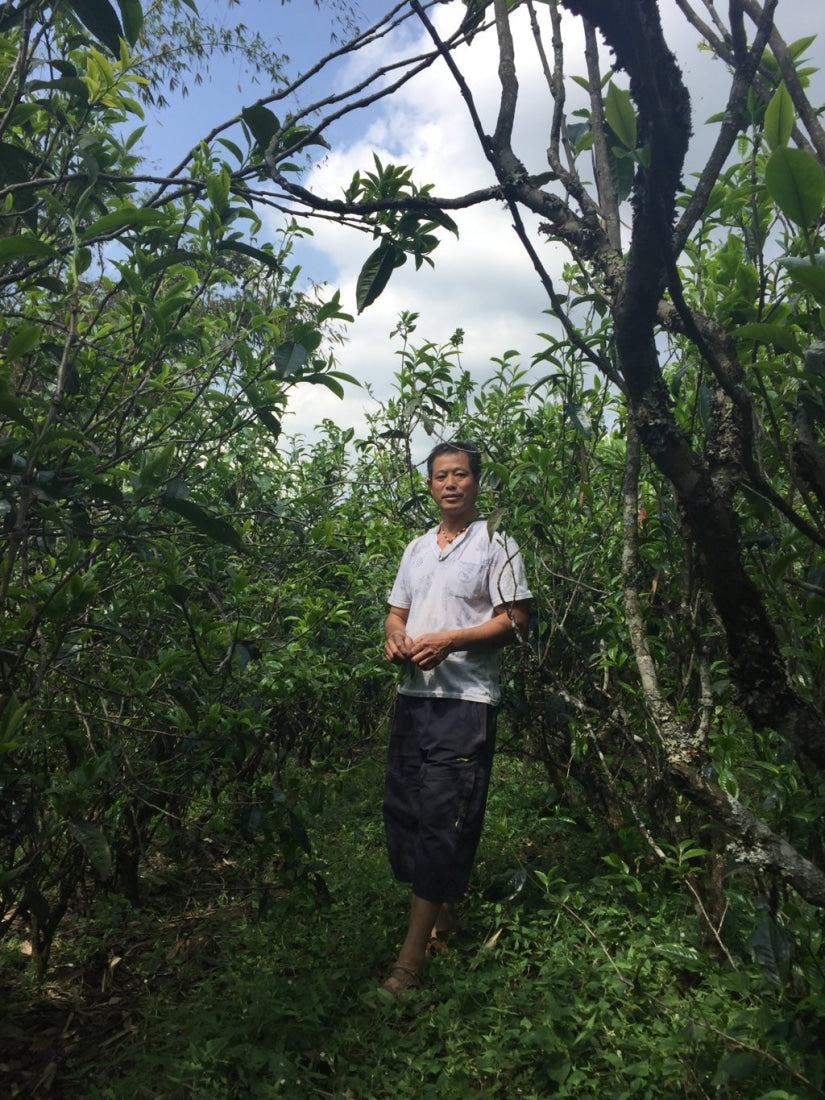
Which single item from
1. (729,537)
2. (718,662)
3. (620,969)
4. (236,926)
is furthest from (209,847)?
(729,537)

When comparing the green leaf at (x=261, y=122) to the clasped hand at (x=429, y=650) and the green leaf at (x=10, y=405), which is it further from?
the clasped hand at (x=429, y=650)

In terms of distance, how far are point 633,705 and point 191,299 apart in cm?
218

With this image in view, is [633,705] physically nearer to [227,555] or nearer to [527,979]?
[527,979]

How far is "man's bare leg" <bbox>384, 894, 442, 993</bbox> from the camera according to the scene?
99.9 inches

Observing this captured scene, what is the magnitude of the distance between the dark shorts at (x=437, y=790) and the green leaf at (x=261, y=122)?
176cm

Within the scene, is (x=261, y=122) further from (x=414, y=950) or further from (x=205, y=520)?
(x=414, y=950)

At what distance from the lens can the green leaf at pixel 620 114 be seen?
5.08ft

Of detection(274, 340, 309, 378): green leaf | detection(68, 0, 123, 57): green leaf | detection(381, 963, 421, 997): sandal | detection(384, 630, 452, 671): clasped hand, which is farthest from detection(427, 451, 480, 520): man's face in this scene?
detection(68, 0, 123, 57): green leaf

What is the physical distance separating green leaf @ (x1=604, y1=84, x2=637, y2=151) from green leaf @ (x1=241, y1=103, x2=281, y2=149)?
0.67 metres

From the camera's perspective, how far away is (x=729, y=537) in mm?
1414

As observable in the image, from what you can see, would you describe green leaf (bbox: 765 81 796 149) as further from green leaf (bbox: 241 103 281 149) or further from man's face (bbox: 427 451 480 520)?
man's face (bbox: 427 451 480 520)

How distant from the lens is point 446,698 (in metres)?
2.80

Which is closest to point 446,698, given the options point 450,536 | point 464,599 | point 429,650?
point 429,650

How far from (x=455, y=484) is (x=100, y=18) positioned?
5.91ft
